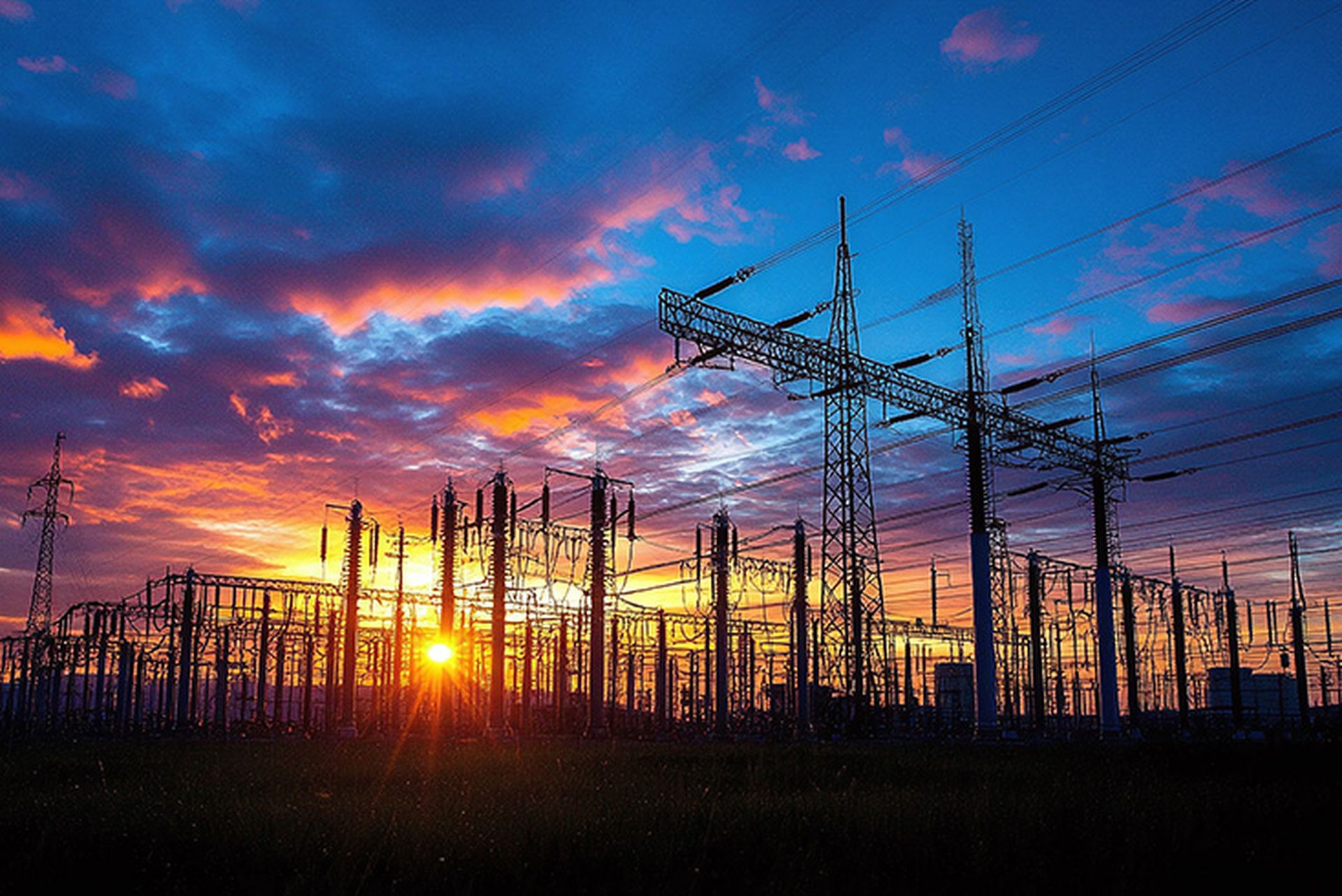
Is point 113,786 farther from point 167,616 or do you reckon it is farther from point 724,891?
point 167,616

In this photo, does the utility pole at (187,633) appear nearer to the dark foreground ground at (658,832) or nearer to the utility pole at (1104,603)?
the dark foreground ground at (658,832)

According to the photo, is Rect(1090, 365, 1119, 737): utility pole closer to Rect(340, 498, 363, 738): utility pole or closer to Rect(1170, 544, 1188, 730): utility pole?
Rect(1170, 544, 1188, 730): utility pole

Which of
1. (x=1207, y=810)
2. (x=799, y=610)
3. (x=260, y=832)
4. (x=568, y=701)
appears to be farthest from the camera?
(x=568, y=701)

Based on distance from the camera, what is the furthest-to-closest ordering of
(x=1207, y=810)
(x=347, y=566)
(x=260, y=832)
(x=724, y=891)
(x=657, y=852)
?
(x=347, y=566) < (x=1207, y=810) < (x=260, y=832) < (x=657, y=852) < (x=724, y=891)

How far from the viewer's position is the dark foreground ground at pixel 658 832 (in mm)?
9938

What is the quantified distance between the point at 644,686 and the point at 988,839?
225 ft

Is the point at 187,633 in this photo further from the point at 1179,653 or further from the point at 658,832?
the point at 1179,653

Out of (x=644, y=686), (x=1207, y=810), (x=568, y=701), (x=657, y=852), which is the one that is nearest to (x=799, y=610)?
(x=1207, y=810)

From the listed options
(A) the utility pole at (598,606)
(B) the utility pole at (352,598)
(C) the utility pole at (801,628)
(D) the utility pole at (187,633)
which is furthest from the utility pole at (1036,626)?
(D) the utility pole at (187,633)

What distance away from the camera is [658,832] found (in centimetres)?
1116

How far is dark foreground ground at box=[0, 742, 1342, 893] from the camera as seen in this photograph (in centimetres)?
994

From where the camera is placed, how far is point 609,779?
677 inches

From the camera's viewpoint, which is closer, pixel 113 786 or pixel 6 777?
pixel 113 786

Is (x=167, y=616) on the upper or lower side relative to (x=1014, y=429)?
lower
